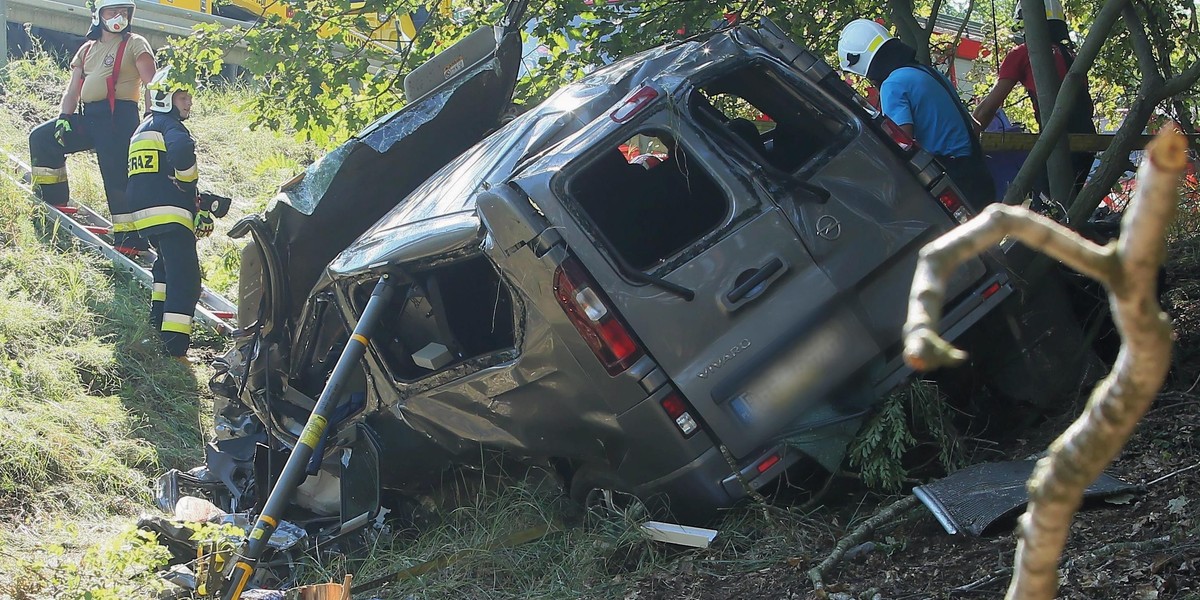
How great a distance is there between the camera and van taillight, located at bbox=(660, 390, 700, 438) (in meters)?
4.16

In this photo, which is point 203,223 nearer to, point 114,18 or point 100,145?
point 100,145

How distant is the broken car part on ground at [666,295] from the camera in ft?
13.7

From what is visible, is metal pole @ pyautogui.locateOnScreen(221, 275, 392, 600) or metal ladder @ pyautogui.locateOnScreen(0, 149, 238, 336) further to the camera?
metal ladder @ pyautogui.locateOnScreen(0, 149, 238, 336)

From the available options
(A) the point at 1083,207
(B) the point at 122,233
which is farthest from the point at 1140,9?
(B) the point at 122,233

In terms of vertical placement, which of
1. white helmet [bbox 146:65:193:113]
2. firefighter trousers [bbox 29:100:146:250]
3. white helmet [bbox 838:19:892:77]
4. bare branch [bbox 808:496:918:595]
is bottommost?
bare branch [bbox 808:496:918:595]

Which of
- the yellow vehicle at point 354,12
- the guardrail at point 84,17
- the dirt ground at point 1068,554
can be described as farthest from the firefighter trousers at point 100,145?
the dirt ground at point 1068,554

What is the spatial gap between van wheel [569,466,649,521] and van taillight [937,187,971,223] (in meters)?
1.58

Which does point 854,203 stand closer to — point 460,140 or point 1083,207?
point 1083,207

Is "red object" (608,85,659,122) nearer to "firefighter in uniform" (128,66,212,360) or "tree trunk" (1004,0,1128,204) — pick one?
"tree trunk" (1004,0,1128,204)

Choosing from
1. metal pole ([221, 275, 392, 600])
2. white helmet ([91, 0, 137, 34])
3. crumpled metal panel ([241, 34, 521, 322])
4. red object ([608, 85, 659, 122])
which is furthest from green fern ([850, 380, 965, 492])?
white helmet ([91, 0, 137, 34])

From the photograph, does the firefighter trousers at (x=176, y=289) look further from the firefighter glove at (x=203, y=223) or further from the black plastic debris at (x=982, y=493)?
the black plastic debris at (x=982, y=493)

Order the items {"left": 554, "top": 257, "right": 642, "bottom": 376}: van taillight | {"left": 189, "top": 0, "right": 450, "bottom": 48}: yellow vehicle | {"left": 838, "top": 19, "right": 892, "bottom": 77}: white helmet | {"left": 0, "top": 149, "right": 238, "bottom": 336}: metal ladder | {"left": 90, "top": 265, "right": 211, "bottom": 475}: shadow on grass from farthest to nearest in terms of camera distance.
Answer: {"left": 0, "top": 149, "right": 238, "bottom": 336}: metal ladder → {"left": 189, "top": 0, "right": 450, "bottom": 48}: yellow vehicle → {"left": 90, "top": 265, "right": 211, "bottom": 475}: shadow on grass → {"left": 838, "top": 19, "right": 892, "bottom": 77}: white helmet → {"left": 554, "top": 257, "right": 642, "bottom": 376}: van taillight

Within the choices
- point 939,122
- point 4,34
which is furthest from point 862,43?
point 4,34

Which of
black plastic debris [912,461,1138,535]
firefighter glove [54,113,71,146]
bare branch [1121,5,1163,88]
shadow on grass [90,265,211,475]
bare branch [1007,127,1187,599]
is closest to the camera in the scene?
bare branch [1007,127,1187,599]
